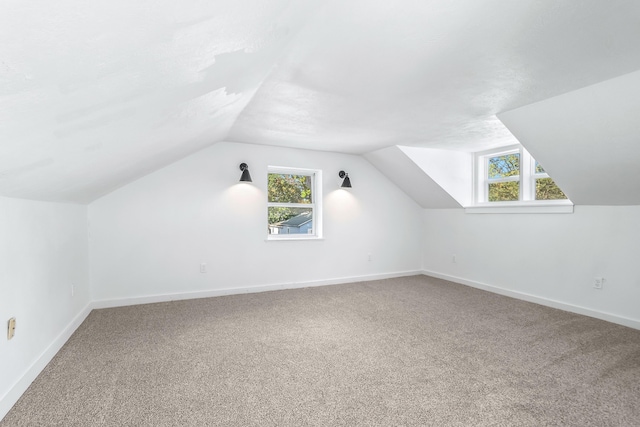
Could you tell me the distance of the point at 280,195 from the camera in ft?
16.4

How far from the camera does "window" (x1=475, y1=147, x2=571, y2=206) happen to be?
417cm

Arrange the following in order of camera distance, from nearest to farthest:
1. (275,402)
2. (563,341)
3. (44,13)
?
(44,13) < (275,402) < (563,341)

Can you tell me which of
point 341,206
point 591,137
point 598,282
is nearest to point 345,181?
point 341,206

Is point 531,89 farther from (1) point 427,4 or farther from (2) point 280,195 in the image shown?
(2) point 280,195

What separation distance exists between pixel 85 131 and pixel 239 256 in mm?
3170

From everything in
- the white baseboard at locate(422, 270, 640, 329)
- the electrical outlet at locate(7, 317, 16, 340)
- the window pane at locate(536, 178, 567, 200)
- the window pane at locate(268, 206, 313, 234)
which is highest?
the window pane at locate(536, 178, 567, 200)

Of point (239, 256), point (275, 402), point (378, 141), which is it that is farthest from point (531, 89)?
point (239, 256)

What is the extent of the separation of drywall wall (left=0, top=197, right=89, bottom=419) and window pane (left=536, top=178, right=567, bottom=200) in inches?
203

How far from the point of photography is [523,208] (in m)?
4.25

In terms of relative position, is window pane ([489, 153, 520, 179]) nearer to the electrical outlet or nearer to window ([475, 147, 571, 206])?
window ([475, 147, 571, 206])

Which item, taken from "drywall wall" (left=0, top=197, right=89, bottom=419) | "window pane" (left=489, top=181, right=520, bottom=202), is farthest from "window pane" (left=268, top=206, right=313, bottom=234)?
"window pane" (left=489, top=181, right=520, bottom=202)

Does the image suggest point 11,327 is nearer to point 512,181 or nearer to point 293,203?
point 293,203

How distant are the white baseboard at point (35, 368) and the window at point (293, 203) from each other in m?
2.51

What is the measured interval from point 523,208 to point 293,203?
123 inches
